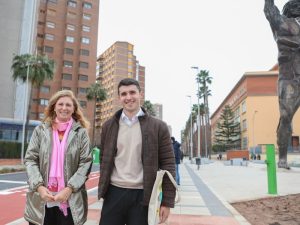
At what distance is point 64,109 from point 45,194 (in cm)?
81

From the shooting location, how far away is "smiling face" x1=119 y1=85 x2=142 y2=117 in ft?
9.59

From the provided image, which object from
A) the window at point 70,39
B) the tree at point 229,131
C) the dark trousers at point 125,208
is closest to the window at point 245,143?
the tree at point 229,131

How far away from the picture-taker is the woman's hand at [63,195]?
2775 millimetres

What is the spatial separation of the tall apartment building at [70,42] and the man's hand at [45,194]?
6398cm

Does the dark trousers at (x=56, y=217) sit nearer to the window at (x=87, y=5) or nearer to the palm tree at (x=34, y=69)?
the palm tree at (x=34, y=69)

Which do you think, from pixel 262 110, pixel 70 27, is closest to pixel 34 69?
pixel 70 27

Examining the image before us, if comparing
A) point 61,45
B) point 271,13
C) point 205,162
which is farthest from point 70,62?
point 271,13

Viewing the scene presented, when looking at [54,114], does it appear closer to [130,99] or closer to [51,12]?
[130,99]

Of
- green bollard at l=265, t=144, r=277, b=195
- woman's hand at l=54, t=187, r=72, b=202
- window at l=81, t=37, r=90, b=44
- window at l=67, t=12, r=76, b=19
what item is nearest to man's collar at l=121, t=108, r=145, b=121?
woman's hand at l=54, t=187, r=72, b=202

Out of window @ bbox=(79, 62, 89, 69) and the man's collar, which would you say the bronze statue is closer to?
the man's collar

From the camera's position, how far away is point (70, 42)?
68500 millimetres

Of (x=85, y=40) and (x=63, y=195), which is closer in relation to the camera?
(x=63, y=195)

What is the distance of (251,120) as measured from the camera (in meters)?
66.1

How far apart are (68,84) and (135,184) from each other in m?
66.5
